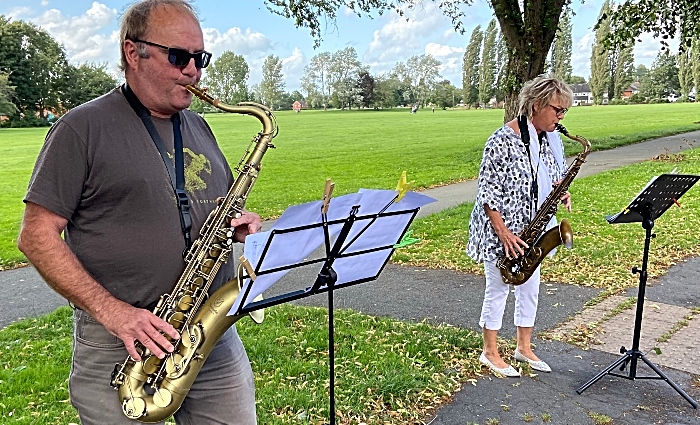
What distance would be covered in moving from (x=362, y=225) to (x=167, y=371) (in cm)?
101

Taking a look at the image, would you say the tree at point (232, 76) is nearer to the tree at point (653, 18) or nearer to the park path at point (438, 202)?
the park path at point (438, 202)

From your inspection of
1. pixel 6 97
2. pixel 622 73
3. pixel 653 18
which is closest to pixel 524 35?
pixel 653 18

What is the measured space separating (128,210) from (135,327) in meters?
0.44

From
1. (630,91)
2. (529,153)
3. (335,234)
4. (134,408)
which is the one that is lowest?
(134,408)

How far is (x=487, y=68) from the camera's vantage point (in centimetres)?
8300

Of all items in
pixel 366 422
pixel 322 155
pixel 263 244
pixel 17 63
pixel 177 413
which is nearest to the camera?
pixel 263 244

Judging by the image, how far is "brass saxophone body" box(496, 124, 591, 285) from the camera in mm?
4395

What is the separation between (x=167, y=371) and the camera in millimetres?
2443

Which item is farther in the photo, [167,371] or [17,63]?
[17,63]

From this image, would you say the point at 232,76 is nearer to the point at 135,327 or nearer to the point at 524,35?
the point at 524,35

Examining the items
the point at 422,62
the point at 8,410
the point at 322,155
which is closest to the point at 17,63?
the point at 322,155

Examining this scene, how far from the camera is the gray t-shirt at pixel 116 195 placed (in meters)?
2.10

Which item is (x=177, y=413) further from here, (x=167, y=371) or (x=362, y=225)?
(x=362, y=225)

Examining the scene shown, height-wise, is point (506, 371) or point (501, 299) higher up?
point (501, 299)
